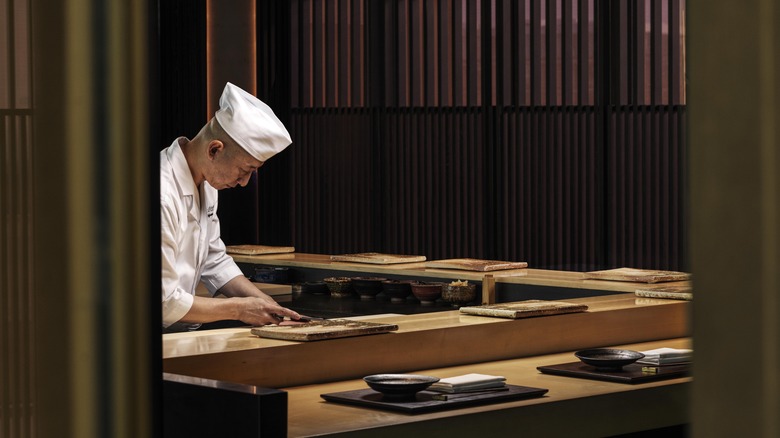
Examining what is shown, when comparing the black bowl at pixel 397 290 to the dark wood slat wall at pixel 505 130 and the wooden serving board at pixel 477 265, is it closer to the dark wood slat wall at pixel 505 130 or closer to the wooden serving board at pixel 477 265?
the wooden serving board at pixel 477 265

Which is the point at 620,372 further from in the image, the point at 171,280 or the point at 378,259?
the point at 378,259

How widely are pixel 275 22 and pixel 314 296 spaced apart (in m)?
4.04

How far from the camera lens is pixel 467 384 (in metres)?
2.44

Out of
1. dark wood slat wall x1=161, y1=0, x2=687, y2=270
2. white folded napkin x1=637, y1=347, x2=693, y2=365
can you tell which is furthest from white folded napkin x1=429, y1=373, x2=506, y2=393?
dark wood slat wall x1=161, y1=0, x2=687, y2=270

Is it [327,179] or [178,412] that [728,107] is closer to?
[178,412]

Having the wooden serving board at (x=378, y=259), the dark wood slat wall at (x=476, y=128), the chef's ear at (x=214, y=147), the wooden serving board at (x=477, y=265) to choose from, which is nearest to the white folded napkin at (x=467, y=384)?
the chef's ear at (x=214, y=147)

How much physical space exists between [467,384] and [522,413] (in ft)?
0.45

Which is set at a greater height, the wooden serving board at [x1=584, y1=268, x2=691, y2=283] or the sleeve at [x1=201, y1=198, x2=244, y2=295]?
the sleeve at [x1=201, y1=198, x2=244, y2=295]

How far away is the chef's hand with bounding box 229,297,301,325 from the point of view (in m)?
3.18

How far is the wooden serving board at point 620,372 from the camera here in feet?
8.82

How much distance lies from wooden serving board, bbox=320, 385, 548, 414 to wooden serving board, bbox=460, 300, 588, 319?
1.91ft

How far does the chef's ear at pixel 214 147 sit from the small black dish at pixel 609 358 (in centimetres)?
138

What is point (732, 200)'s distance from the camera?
0.37 meters

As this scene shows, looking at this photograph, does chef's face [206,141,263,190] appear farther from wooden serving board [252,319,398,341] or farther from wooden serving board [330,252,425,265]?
wooden serving board [330,252,425,265]
